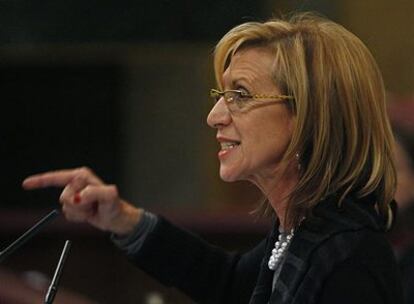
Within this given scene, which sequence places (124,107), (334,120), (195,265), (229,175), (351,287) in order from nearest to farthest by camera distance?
(351,287)
(334,120)
(229,175)
(195,265)
(124,107)

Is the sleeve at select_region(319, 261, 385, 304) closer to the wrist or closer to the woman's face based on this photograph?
the woman's face

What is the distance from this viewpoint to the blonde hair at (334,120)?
100 inches

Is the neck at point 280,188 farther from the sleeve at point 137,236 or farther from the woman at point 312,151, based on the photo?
the sleeve at point 137,236

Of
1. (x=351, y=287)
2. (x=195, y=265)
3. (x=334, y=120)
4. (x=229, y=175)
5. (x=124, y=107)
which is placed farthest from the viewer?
(x=124, y=107)

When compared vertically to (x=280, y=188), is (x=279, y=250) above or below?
below

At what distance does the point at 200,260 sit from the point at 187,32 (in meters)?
3.08

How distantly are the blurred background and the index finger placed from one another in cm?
120

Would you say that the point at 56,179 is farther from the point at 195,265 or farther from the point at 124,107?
the point at 124,107

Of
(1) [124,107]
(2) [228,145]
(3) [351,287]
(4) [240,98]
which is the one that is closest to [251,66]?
Result: (4) [240,98]

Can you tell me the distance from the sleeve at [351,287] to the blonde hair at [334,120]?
0.58 feet

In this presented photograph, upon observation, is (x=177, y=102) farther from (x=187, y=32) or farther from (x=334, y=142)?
(x=334, y=142)

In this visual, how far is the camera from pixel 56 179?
9.56 feet

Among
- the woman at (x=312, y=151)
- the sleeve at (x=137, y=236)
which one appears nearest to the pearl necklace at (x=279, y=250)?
the woman at (x=312, y=151)

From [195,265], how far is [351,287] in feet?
2.30
